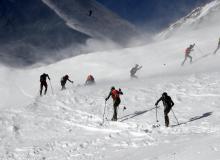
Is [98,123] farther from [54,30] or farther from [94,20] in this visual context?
[94,20]

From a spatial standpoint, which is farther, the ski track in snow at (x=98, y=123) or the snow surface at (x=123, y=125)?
the ski track in snow at (x=98, y=123)

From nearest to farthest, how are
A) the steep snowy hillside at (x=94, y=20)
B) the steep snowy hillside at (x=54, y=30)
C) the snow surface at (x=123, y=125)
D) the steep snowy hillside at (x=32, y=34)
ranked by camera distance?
the snow surface at (x=123, y=125) → the steep snowy hillside at (x=32, y=34) → the steep snowy hillside at (x=54, y=30) → the steep snowy hillside at (x=94, y=20)

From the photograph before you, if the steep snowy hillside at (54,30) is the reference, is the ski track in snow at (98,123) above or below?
below

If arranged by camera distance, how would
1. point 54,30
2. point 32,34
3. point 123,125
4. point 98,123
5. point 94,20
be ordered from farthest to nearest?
point 94,20, point 54,30, point 32,34, point 98,123, point 123,125

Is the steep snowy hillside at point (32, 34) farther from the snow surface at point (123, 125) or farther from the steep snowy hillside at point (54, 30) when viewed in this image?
the snow surface at point (123, 125)

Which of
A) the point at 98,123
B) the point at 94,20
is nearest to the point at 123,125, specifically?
the point at 98,123

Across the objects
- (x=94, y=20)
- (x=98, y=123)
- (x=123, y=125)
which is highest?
(x=94, y=20)

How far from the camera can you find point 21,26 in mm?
127062

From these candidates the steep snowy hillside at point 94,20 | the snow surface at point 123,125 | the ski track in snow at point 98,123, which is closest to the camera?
the snow surface at point 123,125

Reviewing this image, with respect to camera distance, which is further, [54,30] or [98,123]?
[54,30]

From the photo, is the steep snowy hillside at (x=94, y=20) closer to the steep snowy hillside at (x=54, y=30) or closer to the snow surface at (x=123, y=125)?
the steep snowy hillside at (x=54, y=30)

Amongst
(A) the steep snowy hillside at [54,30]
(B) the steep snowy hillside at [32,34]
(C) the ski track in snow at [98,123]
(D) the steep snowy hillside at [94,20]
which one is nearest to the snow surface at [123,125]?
(C) the ski track in snow at [98,123]

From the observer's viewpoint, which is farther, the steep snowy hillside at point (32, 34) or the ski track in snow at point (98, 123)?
the steep snowy hillside at point (32, 34)

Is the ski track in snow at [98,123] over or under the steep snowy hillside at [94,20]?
under
